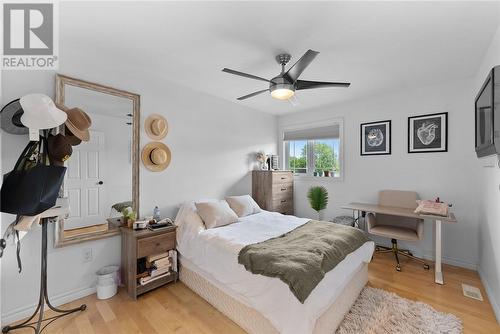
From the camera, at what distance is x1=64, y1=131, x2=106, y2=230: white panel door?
2.19 meters

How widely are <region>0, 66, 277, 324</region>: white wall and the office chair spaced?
222cm

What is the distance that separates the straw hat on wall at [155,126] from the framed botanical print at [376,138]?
126 inches

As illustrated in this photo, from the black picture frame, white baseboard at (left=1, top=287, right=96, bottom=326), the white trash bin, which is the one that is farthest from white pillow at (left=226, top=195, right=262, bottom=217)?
the black picture frame

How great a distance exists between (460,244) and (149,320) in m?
3.86

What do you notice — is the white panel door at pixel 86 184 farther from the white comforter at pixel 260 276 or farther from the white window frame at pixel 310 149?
the white window frame at pixel 310 149

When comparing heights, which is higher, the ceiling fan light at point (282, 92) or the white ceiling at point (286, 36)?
the white ceiling at point (286, 36)

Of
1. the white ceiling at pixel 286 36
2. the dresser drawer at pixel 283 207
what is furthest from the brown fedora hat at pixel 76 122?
the dresser drawer at pixel 283 207

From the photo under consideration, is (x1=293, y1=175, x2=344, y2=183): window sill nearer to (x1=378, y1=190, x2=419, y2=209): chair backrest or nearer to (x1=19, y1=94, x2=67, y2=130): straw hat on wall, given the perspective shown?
(x1=378, y1=190, x2=419, y2=209): chair backrest

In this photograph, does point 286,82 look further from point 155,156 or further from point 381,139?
point 381,139

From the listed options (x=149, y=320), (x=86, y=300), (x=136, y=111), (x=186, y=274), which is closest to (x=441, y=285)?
(x=186, y=274)

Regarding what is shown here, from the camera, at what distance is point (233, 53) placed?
2.23 meters

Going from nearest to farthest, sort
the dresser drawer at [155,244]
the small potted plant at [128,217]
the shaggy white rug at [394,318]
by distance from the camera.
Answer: the shaggy white rug at [394,318]
the dresser drawer at [155,244]
the small potted plant at [128,217]

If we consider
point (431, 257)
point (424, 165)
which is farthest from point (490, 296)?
point (424, 165)

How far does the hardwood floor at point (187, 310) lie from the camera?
182cm
